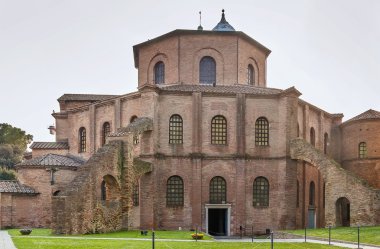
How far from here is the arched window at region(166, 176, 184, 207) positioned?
3597 centimetres

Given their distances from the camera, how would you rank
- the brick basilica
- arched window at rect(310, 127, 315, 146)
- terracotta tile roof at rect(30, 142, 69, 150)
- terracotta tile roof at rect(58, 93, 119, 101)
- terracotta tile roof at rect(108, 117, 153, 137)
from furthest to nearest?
terracotta tile roof at rect(58, 93, 119, 101) < terracotta tile roof at rect(30, 142, 69, 150) < arched window at rect(310, 127, 315, 146) < terracotta tile roof at rect(108, 117, 153, 137) < the brick basilica

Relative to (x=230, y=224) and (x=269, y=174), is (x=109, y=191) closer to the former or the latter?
(x=230, y=224)

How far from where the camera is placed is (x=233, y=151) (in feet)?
121

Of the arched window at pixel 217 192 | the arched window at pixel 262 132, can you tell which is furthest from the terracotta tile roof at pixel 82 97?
the arched window at pixel 262 132

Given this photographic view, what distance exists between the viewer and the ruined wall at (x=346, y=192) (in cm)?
3297

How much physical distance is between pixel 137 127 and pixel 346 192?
14.1 m

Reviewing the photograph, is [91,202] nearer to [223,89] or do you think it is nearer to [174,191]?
[174,191]

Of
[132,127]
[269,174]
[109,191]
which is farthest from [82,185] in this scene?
[269,174]

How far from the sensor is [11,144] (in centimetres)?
9131

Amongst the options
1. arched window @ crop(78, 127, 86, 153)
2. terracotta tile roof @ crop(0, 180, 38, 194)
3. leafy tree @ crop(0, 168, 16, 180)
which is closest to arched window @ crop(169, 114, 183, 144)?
arched window @ crop(78, 127, 86, 153)

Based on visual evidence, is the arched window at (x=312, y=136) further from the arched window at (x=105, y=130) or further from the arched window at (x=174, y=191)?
the arched window at (x=105, y=130)

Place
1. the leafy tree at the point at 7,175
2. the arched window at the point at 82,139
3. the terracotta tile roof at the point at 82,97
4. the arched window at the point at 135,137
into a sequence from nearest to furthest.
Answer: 1. the arched window at the point at 135,137
2. the arched window at the point at 82,139
3. the terracotta tile roof at the point at 82,97
4. the leafy tree at the point at 7,175

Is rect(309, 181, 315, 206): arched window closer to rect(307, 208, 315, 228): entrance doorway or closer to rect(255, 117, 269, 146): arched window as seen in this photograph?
rect(307, 208, 315, 228): entrance doorway

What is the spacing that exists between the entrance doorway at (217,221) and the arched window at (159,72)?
11.7 meters
